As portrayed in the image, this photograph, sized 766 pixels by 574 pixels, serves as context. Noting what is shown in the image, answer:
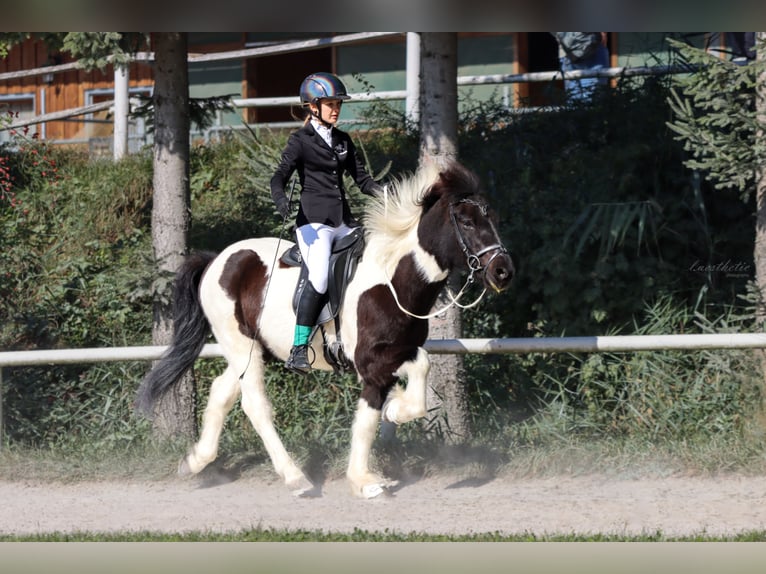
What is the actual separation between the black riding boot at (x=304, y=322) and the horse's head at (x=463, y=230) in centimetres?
85

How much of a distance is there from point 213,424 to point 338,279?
1.60m

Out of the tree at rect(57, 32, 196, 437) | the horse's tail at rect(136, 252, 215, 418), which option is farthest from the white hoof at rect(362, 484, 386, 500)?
the tree at rect(57, 32, 196, 437)

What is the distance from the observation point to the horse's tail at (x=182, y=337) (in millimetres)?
7664

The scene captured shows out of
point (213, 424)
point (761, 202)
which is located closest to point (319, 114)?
point (213, 424)

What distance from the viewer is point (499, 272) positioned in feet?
20.2

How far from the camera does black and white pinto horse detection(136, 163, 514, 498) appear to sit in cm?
645

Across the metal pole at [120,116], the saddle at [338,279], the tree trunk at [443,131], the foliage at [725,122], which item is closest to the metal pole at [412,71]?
the tree trunk at [443,131]

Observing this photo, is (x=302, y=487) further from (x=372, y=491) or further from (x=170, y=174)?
(x=170, y=174)

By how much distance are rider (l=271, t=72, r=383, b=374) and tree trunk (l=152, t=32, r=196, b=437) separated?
2258mm

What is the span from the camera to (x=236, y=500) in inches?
285

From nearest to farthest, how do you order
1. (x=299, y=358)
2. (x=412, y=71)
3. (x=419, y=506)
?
1. (x=419, y=506)
2. (x=299, y=358)
3. (x=412, y=71)
